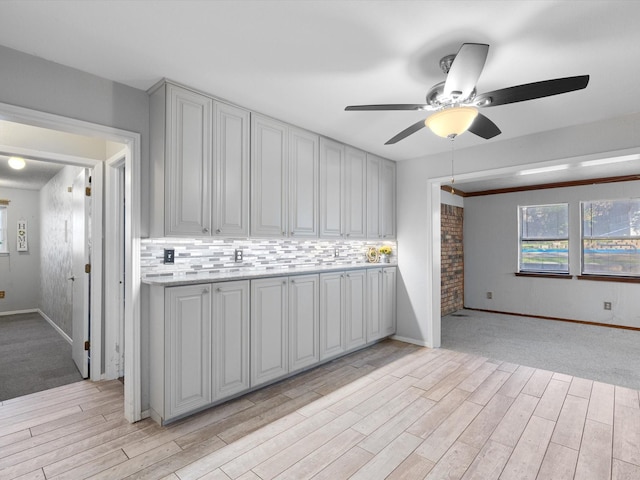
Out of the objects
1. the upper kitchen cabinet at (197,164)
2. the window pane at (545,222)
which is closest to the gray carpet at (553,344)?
the window pane at (545,222)

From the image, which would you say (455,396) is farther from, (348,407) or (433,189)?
(433,189)

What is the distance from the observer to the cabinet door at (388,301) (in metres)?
4.38

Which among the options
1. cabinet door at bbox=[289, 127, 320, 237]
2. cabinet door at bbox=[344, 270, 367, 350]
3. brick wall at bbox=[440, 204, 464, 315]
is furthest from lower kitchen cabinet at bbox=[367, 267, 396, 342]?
brick wall at bbox=[440, 204, 464, 315]

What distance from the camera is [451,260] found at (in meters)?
6.50

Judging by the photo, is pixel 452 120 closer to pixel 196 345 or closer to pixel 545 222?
pixel 196 345

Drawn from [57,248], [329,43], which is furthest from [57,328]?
[329,43]

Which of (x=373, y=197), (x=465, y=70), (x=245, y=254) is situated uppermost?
(x=465, y=70)

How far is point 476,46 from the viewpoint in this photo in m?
1.58

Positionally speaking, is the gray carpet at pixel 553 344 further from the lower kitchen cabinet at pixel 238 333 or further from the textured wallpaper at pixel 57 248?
the textured wallpaper at pixel 57 248

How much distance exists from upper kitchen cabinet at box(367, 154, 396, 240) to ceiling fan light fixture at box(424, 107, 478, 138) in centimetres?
220

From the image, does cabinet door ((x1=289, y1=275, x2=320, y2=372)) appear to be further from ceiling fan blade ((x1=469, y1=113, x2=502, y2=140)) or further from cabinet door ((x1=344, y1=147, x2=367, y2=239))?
ceiling fan blade ((x1=469, y1=113, x2=502, y2=140))

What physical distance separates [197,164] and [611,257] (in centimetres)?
651

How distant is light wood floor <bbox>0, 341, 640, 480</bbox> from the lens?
1.92 m

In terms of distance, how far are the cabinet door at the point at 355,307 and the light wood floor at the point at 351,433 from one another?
26.8 inches
